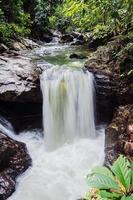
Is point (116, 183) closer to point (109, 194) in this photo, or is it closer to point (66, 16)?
point (109, 194)

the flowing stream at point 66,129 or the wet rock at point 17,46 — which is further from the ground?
the wet rock at point 17,46

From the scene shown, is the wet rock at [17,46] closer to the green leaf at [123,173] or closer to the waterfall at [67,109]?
the waterfall at [67,109]

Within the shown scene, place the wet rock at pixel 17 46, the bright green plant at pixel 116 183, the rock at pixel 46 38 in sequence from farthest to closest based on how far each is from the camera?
1. the rock at pixel 46 38
2. the wet rock at pixel 17 46
3. the bright green plant at pixel 116 183

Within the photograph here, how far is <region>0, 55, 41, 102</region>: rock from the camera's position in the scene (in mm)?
7625

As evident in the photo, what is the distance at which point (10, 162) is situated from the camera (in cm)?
666

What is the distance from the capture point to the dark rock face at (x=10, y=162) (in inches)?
239

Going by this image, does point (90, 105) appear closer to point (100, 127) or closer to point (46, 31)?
point (100, 127)

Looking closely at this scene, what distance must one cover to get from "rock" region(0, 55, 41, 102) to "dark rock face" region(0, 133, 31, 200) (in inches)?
41.0

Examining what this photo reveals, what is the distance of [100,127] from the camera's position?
323 inches

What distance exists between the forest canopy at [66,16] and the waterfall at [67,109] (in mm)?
1763

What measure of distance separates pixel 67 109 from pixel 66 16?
21.7 ft

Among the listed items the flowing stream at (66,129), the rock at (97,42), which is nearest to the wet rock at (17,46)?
the rock at (97,42)

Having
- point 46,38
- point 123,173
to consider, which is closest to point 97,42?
point 46,38

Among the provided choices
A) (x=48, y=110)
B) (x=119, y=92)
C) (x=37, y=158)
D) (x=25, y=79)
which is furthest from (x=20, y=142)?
(x=119, y=92)
